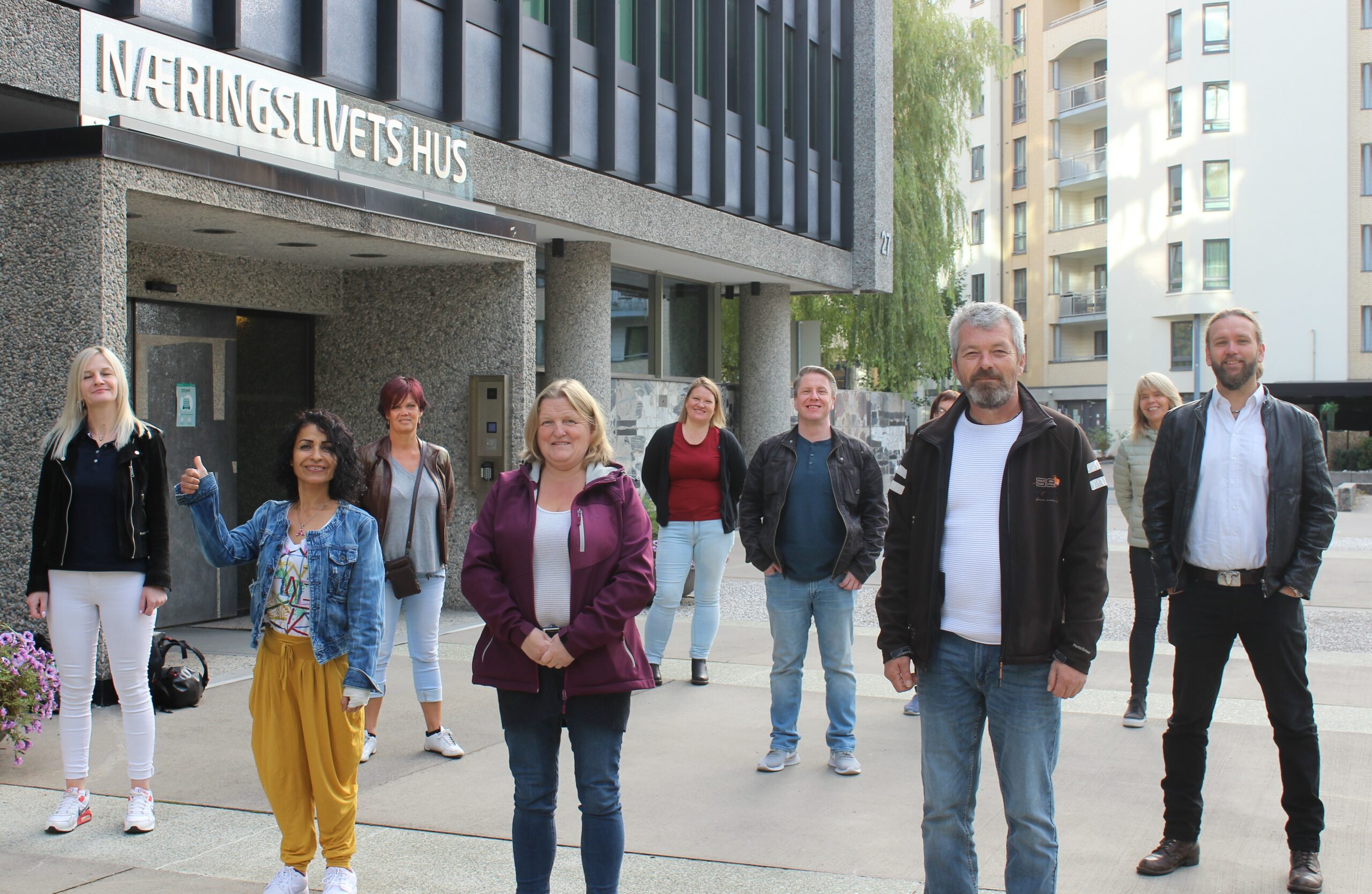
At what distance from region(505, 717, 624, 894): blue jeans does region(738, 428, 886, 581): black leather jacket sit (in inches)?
87.3

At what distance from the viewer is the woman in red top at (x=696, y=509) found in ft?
24.2

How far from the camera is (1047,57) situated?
157 feet

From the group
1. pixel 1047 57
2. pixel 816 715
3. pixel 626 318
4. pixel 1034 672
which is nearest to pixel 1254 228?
pixel 1047 57

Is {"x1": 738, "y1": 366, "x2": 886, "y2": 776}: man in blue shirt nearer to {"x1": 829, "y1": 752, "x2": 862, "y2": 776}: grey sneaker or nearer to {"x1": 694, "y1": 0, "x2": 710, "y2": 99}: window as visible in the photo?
{"x1": 829, "y1": 752, "x2": 862, "y2": 776}: grey sneaker

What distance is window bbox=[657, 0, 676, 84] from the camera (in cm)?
1500

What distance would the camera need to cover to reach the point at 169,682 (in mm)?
6672

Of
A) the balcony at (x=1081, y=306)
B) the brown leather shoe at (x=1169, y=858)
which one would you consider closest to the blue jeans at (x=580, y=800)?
the brown leather shoe at (x=1169, y=858)

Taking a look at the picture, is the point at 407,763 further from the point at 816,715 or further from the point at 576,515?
the point at 576,515

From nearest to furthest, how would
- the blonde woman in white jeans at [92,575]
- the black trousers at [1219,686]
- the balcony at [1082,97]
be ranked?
the black trousers at [1219,686] < the blonde woman in white jeans at [92,575] < the balcony at [1082,97]

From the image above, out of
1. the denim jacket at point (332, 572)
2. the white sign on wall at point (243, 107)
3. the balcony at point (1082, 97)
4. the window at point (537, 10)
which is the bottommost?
the denim jacket at point (332, 572)

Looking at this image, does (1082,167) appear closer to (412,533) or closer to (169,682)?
(412,533)

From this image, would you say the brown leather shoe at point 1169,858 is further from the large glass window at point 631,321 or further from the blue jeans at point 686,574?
the large glass window at point 631,321

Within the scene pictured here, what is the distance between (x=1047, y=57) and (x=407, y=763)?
47.7 metres

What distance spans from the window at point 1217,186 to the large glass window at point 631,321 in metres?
29.8
